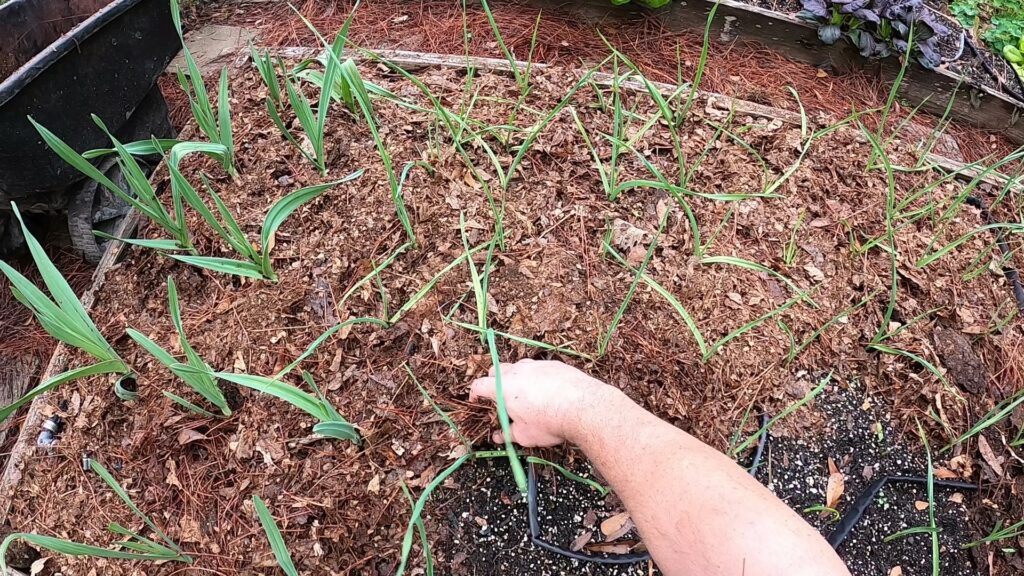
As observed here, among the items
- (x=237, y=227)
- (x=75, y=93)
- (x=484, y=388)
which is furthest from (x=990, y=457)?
(x=75, y=93)

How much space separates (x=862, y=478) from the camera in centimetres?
137

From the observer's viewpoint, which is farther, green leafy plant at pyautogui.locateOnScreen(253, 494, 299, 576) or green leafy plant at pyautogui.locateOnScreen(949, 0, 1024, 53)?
green leafy plant at pyautogui.locateOnScreen(949, 0, 1024, 53)

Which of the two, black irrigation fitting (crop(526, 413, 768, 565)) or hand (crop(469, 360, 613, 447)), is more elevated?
hand (crop(469, 360, 613, 447))

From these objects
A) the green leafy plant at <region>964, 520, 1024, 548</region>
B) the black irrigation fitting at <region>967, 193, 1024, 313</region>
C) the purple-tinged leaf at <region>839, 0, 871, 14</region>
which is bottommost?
the green leafy plant at <region>964, 520, 1024, 548</region>

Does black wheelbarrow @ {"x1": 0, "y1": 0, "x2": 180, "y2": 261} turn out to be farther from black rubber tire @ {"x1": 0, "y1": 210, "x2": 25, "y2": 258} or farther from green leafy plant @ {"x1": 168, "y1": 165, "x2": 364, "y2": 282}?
green leafy plant @ {"x1": 168, "y1": 165, "x2": 364, "y2": 282}

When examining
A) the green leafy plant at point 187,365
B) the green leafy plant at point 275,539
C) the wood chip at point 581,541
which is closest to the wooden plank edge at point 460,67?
the green leafy plant at point 187,365

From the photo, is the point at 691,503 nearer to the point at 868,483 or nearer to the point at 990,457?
the point at 868,483

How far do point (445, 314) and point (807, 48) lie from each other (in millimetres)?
1906

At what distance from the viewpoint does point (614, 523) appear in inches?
49.3

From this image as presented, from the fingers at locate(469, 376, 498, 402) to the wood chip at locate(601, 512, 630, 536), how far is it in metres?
0.40

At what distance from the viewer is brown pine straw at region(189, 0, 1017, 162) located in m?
2.17

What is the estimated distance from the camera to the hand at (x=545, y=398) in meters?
1.05

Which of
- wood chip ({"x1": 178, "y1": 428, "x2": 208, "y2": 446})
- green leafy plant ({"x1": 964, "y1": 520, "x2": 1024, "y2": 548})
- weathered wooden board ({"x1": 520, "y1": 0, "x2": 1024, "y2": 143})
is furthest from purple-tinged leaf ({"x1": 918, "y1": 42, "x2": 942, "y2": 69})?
wood chip ({"x1": 178, "y1": 428, "x2": 208, "y2": 446})

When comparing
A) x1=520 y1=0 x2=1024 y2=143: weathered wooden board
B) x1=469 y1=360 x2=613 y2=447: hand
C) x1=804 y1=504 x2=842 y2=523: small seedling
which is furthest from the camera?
x1=520 y1=0 x2=1024 y2=143: weathered wooden board
